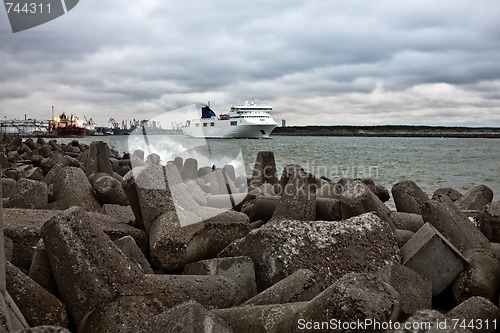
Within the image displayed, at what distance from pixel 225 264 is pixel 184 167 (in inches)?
192

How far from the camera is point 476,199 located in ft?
21.5

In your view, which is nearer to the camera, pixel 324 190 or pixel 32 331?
pixel 32 331

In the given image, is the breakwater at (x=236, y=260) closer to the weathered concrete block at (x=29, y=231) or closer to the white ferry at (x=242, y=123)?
the weathered concrete block at (x=29, y=231)

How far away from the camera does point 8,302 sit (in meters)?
2.16

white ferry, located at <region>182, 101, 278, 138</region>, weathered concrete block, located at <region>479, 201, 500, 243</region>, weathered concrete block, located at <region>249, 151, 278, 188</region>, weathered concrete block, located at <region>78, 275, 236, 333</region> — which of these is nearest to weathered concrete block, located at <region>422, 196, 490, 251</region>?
weathered concrete block, located at <region>479, 201, 500, 243</region>

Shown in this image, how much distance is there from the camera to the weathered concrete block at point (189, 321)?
6.31 feet

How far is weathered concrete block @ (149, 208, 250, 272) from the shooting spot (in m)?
3.24

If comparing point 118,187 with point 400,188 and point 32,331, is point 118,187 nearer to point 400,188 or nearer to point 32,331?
point 400,188

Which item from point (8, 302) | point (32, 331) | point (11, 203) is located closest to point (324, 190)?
point (11, 203)

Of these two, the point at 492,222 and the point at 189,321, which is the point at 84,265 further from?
the point at 492,222

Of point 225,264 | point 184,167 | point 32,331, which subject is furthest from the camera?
point 184,167

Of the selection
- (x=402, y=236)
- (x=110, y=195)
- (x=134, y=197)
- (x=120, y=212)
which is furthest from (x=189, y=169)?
(x=402, y=236)

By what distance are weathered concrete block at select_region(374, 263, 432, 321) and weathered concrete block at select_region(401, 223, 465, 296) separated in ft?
0.75

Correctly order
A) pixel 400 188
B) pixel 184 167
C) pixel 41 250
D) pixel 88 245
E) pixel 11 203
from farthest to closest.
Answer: pixel 184 167
pixel 400 188
pixel 11 203
pixel 41 250
pixel 88 245
